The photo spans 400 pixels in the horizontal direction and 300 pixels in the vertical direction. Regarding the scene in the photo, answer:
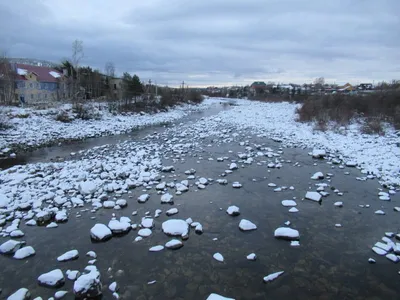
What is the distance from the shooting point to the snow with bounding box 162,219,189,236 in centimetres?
591

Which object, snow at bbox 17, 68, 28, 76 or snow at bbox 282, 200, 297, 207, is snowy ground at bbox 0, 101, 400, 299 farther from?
snow at bbox 17, 68, 28, 76

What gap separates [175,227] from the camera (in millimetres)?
6043

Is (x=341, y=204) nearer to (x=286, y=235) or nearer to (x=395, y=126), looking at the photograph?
(x=286, y=235)

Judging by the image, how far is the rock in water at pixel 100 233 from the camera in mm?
5678

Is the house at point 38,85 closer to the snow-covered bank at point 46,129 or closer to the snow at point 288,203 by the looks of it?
the snow-covered bank at point 46,129

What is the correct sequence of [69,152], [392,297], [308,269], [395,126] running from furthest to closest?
[395,126] < [69,152] < [308,269] < [392,297]

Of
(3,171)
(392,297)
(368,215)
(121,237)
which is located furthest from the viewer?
(3,171)

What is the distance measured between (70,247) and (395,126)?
827 inches

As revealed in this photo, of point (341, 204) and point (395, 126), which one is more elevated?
point (395, 126)

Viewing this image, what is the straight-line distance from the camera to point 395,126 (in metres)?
17.4

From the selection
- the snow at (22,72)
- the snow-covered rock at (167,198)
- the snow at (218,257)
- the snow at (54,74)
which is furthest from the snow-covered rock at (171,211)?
the snow at (54,74)

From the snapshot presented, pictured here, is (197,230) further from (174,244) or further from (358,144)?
(358,144)

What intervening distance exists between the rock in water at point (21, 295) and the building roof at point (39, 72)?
39.6m

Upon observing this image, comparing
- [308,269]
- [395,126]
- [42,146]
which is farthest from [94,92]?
[308,269]
